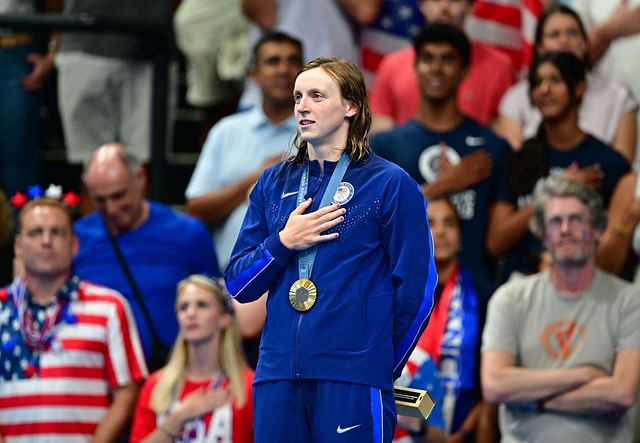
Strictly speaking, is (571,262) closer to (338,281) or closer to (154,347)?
(154,347)

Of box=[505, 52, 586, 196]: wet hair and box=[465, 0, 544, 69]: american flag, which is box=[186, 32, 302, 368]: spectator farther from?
box=[465, 0, 544, 69]: american flag

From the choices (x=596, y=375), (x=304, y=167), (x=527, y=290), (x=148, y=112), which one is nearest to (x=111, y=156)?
(x=148, y=112)

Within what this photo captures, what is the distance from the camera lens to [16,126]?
7.66 m

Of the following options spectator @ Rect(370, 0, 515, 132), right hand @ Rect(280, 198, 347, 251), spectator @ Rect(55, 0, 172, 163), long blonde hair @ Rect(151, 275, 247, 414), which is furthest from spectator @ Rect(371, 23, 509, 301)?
right hand @ Rect(280, 198, 347, 251)

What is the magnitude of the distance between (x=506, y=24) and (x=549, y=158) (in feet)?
5.16

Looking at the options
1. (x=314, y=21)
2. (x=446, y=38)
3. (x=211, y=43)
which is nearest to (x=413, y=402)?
(x=446, y=38)

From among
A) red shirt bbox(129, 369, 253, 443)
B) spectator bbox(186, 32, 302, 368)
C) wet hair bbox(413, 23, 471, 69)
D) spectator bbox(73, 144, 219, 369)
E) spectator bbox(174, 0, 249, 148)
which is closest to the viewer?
red shirt bbox(129, 369, 253, 443)

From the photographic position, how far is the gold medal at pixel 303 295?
12.6 feet

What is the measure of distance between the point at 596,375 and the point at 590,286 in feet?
1.39

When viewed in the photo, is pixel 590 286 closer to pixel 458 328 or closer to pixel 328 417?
pixel 458 328

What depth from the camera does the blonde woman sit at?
6.02 m

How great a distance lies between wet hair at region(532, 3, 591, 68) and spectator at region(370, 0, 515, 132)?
1.05 ft

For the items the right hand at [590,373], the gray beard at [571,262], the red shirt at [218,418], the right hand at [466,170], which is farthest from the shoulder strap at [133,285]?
the right hand at [590,373]

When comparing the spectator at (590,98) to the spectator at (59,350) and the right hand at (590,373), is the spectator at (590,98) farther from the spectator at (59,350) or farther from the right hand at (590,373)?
the spectator at (59,350)
